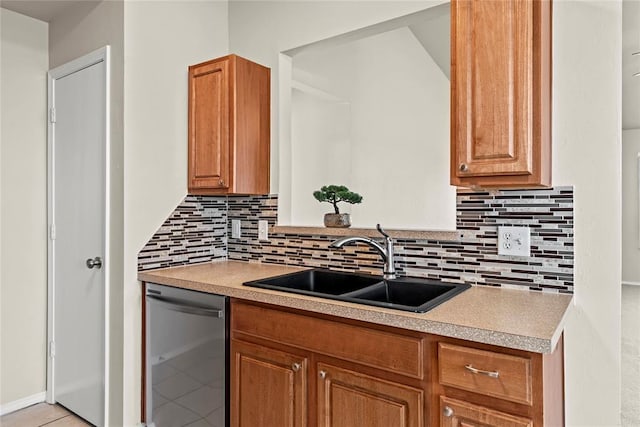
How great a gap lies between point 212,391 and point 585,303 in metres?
1.62

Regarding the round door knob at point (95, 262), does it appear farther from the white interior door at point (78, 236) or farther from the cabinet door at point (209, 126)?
the cabinet door at point (209, 126)

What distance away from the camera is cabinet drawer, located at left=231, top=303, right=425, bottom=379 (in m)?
1.41

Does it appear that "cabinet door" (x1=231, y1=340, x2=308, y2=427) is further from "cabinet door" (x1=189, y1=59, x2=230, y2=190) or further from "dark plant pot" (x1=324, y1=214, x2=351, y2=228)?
"cabinet door" (x1=189, y1=59, x2=230, y2=190)

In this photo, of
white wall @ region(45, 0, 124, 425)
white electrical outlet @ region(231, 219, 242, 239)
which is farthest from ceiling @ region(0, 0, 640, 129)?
white electrical outlet @ region(231, 219, 242, 239)

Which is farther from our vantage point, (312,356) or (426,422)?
(312,356)

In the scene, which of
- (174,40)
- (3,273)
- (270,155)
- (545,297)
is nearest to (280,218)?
(270,155)

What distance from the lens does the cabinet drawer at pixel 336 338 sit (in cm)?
141

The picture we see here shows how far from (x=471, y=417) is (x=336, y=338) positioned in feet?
1.66

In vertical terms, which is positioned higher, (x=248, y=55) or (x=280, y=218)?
(x=248, y=55)

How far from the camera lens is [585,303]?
1673 mm

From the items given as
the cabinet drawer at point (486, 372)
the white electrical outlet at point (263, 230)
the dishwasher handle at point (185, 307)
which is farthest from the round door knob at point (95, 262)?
the cabinet drawer at point (486, 372)

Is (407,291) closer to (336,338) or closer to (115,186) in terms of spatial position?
(336,338)

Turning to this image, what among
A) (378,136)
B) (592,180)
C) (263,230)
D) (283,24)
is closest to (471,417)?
(592,180)

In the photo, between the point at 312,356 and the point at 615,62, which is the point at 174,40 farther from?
the point at 615,62
